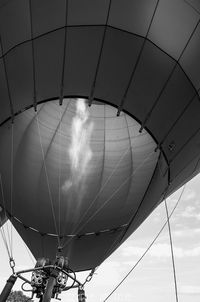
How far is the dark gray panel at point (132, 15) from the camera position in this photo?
6414mm

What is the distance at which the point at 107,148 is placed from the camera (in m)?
9.96

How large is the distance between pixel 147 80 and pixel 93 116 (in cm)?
291

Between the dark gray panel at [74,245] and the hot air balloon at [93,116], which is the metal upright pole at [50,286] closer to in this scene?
the hot air balloon at [93,116]

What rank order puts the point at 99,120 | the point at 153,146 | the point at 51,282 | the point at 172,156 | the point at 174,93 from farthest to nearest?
the point at 99,120 → the point at 153,146 → the point at 172,156 → the point at 174,93 → the point at 51,282

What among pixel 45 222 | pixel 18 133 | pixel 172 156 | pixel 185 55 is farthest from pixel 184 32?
pixel 45 222

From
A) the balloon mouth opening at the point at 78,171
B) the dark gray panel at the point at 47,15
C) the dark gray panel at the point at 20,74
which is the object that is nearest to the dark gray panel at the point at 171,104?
the balloon mouth opening at the point at 78,171

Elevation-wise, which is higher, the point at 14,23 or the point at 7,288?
the point at 14,23

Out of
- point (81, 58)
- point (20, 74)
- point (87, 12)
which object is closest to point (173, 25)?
point (87, 12)

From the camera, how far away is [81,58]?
7176 millimetres

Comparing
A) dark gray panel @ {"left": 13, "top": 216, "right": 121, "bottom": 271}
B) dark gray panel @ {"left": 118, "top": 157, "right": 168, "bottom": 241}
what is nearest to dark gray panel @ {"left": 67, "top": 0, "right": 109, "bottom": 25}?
dark gray panel @ {"left": 118, "top": 157, "right": 168, "bottom": 241}

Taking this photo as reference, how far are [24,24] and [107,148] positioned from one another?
445 centimetres

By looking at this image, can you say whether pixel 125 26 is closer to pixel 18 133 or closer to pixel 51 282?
pixel 18 133

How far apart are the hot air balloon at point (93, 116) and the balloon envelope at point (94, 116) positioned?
2 centimetres

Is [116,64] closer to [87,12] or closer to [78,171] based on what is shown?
[87,12]
